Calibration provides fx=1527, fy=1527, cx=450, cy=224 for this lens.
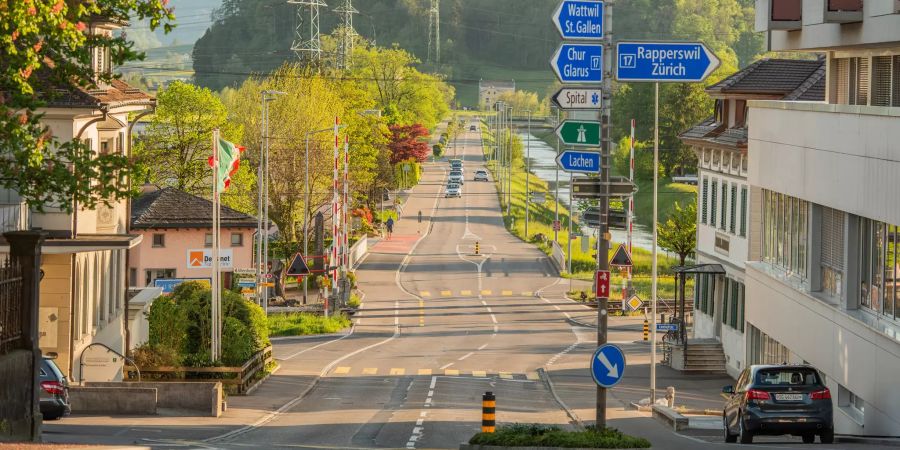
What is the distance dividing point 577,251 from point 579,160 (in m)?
77.2

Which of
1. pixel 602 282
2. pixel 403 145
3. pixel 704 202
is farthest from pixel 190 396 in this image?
pixel 403 145

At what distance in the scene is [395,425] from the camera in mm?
32406

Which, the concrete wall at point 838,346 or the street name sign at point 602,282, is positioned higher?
the street name sign at point 602,282

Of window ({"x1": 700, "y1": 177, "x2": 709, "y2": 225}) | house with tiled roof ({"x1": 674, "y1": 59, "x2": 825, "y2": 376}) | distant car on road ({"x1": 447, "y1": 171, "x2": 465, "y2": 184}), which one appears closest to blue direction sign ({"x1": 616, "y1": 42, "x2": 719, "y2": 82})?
house with tiled roof ({"x1": 674, "y1": 59, "x2": 825, "y2": 376})

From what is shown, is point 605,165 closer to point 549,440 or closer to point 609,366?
point 609,366

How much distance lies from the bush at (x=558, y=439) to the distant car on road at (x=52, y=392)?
8.10m

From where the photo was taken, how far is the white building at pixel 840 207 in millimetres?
28531

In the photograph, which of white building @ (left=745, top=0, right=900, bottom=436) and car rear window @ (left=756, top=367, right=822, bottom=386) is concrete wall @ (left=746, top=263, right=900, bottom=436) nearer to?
white building @ (left=745, top=0, right=900, bottom=436)

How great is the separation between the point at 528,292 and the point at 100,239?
46.6 meters

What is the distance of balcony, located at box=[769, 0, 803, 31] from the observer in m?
34.7

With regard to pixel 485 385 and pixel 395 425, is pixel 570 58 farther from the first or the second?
pixel 485 385

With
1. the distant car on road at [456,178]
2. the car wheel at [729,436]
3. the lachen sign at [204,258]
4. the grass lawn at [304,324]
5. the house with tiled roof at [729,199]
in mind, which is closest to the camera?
the car wheel at [729,436]

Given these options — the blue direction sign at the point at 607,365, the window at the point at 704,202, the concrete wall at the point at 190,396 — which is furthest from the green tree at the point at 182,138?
the blue direction sign at the point at 607,365

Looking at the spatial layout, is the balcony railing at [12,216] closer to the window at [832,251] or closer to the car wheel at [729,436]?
the car wheel at [729,436]
